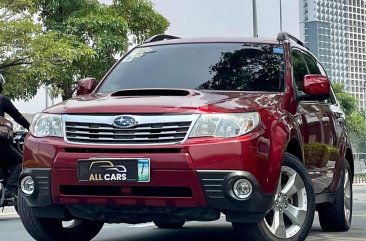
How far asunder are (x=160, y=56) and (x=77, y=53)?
2321 cm

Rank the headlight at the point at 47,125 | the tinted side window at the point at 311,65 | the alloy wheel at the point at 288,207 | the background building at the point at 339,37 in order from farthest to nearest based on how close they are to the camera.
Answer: the background building at the point at 339,37 < the tinted side window at the point at 311,65 < the alloy wheel at the point at 288,207 < the headlight at the point at 47,125

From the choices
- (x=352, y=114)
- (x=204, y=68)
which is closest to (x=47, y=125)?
(x=204, y=68)

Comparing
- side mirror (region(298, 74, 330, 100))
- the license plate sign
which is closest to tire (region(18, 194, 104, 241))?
the license plate sign

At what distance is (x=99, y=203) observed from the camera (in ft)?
18.7

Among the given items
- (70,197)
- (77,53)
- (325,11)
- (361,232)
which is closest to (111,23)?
(77,53)

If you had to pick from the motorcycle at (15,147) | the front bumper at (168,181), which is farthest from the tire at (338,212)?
the motorcycle at (15,147)

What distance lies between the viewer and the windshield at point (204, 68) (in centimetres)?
669

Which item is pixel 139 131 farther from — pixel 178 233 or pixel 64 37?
pixel 64 37

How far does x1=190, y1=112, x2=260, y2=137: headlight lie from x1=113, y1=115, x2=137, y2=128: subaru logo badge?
39 cm

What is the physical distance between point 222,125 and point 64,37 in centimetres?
2740

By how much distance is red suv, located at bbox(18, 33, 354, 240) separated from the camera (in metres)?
5.50

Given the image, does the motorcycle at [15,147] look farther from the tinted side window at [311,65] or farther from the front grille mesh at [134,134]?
the front grille mesh at [134,134]

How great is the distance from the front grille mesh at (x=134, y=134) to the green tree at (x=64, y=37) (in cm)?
2218

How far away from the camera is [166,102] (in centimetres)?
572
